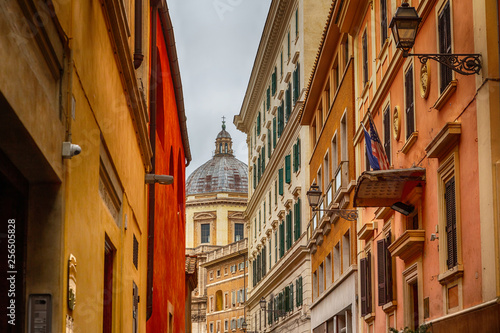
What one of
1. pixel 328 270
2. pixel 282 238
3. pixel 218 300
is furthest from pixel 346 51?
pixel 218 300

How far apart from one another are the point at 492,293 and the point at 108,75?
550 centimetres

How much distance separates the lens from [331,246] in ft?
97.8

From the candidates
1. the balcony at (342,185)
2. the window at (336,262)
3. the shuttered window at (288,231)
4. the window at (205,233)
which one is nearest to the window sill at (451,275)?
the balcony at (342,185)

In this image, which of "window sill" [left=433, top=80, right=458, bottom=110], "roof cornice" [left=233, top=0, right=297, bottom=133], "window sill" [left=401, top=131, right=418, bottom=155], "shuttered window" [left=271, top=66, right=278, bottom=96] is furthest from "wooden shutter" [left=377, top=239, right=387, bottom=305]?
"shuttered window" [left=271, top=66, right=278, bottom=96]

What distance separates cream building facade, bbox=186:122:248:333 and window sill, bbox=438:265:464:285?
95402mm

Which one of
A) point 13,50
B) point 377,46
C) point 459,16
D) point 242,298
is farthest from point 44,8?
point 242,298

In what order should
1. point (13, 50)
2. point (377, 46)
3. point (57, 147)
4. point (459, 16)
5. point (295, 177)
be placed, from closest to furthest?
point (13, 50), point (57, 147), point (459, 16), point (377, 46), point (295, 177)

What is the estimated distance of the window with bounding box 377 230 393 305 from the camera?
18.9 metres

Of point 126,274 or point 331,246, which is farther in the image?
point 331,246

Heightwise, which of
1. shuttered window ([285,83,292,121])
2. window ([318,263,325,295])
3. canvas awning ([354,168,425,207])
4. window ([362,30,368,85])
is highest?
shuttered window ([285,83,292,121])

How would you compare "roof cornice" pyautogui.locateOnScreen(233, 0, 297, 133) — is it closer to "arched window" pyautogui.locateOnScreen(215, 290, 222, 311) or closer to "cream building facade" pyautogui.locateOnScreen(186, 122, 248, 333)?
"arched window" pyautogui.locateOnScreen(215, 290, 222, 311)

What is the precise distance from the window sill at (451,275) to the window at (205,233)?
352 ft

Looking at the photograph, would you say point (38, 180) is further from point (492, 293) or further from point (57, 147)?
point (492, 293)

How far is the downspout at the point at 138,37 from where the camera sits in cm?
1535
